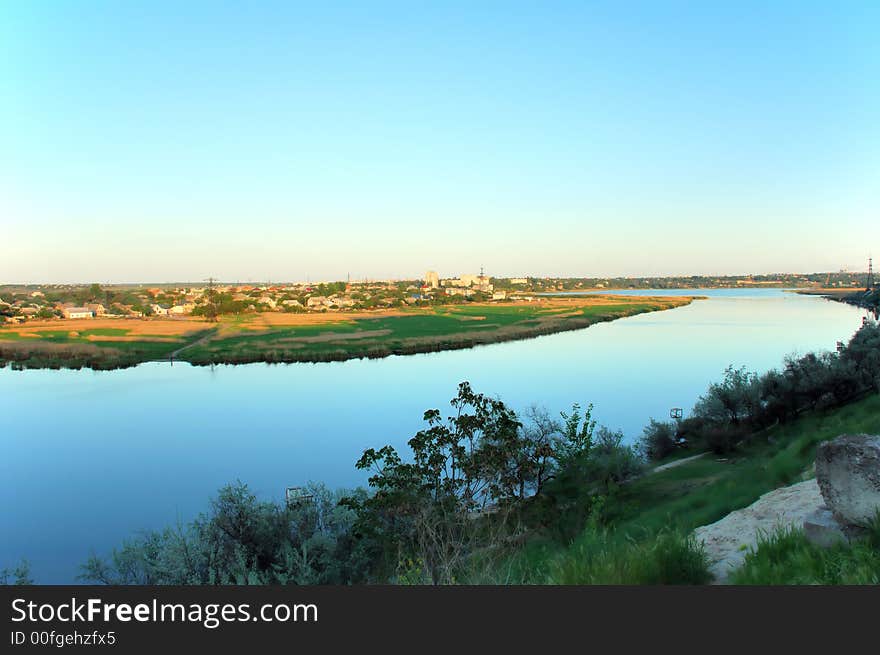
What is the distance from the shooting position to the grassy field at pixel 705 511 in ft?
12.3

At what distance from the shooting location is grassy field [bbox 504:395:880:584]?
3760 millimetres

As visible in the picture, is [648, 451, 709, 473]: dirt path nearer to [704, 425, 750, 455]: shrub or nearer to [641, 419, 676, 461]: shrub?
[704, 425, 750, 455]: shrub

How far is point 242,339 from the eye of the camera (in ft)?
140

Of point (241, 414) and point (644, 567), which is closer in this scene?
point (644, 567)

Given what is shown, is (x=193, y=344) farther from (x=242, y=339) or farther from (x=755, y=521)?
(x=755, y=521)

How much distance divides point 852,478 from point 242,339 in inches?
1678

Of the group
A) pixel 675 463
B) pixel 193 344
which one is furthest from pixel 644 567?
pixel 193 344

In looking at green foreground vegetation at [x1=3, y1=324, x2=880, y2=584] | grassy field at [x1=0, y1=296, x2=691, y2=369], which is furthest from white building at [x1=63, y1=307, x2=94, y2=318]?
green foreground vegetation at [x1=3, y1=324, x2=880, y2=584]

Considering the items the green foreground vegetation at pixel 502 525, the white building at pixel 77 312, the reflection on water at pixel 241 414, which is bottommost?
the reflection on water at pixel 241 414

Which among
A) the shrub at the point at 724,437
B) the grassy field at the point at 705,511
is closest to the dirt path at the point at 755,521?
A: the grassy field at the point at 705,511

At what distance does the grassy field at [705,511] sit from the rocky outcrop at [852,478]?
46cm

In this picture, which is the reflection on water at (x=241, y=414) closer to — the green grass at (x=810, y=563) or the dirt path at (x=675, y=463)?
the dirt path at (x=675, y=463)

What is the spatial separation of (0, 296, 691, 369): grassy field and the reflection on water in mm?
2417

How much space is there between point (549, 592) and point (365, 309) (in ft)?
266
